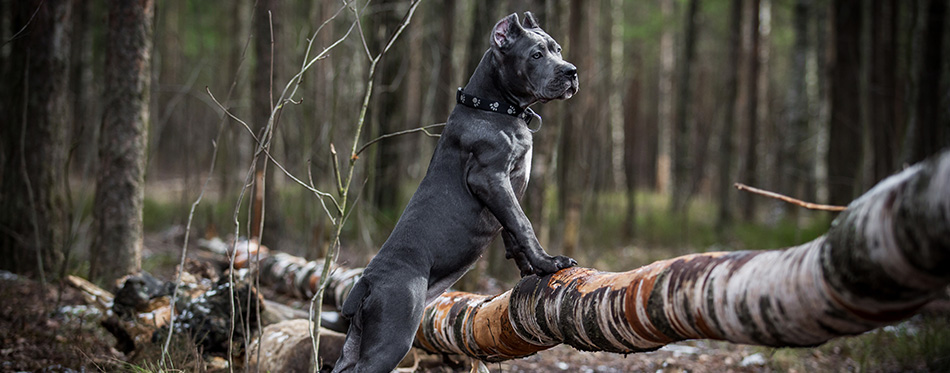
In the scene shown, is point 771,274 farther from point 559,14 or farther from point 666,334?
point 559,14

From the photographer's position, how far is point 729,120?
474 inches

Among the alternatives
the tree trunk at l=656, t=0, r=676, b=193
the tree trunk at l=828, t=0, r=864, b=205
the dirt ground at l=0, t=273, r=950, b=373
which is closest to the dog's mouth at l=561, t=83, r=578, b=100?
the dirt ground at l=0, t=273, r=950, b=373

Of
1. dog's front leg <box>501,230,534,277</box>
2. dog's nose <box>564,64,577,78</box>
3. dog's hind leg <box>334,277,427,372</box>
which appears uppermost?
dog's nose <box>564,64,577,78</box>

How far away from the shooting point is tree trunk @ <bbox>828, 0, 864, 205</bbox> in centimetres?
1166

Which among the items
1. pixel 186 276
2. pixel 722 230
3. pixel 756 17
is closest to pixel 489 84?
pixel 186 276

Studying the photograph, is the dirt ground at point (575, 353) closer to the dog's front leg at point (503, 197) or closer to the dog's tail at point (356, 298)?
the dog's tail at point (356, 298)

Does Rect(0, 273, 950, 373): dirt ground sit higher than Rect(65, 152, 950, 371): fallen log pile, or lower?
lower

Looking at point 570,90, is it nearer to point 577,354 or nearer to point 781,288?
point 781,288

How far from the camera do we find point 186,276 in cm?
498

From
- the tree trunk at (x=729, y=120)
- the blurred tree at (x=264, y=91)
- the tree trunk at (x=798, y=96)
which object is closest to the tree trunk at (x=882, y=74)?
the tree trunk at (x=729, y=120)

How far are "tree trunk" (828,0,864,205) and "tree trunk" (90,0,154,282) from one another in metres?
10.9

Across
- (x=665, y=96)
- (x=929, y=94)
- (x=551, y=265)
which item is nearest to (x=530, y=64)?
(x=551, y=265)

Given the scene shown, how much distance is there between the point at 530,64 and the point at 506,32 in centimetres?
20

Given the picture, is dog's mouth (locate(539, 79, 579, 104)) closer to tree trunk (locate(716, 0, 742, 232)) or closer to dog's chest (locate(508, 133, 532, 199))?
dog's chest (locate(508, 133, 532, 199))
